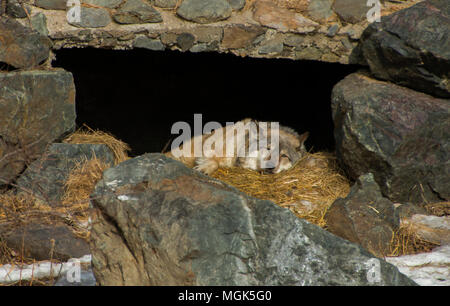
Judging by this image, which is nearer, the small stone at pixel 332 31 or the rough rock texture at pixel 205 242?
the rough rock texture at pixel 205 242

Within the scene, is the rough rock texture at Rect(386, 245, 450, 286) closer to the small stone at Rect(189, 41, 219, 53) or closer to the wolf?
the wolf

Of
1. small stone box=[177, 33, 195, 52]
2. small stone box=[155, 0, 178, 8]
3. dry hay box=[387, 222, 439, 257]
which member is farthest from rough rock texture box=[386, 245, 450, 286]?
small stone box=[155, 0, 178, 8]

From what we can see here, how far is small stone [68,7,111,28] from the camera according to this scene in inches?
197

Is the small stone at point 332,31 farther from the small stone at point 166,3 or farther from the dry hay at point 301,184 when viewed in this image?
the small stone at point 166,3

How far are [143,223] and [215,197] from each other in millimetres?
429

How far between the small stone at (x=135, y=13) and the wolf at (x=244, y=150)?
181 cm

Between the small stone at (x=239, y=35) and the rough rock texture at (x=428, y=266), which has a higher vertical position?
the small stone at (x=239, y=35)

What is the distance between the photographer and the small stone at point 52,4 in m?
4.88

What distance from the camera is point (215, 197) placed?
2.79m

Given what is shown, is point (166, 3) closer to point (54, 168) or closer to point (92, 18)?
point (92, 18)

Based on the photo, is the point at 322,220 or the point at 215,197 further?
the point at 322,220

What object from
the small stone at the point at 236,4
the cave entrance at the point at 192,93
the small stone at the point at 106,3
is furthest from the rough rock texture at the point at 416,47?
the small stone at the point at 106,3
